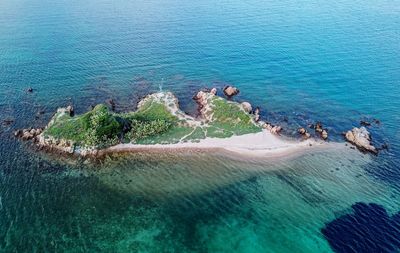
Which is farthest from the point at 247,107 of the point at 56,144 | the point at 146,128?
the point at 56,144

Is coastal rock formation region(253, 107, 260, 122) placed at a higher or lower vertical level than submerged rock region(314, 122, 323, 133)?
higher

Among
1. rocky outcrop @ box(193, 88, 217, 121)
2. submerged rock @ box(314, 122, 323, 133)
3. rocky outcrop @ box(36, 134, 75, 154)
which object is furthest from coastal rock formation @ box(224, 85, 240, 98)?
rocky outcrop @ box(36, 134, 75, 154)

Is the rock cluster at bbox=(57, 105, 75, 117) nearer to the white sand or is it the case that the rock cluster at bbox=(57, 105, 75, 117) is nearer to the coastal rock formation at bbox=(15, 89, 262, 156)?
the coastal rock formation at bbox=(15, 89, 262, 156)

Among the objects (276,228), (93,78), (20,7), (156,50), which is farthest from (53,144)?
(20,7)

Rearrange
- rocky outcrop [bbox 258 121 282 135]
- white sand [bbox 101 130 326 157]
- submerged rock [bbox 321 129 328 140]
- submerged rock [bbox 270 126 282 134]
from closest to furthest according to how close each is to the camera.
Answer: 1. white sand [bbox 101 130 326 157]
2. submerged rock [bbox 321 129 328 140]
3. submerged rock [bbox 270 126 282 134]
4. rocky outcrop [bbox 258 121 282 135]

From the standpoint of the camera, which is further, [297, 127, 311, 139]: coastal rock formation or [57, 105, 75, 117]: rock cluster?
[57, 105, 75, 117]: rock cluster

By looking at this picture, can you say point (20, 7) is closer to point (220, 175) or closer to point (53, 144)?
point (53, 144)

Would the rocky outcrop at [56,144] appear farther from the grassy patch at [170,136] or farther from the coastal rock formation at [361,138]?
the coastal rock formation at [361,138]
